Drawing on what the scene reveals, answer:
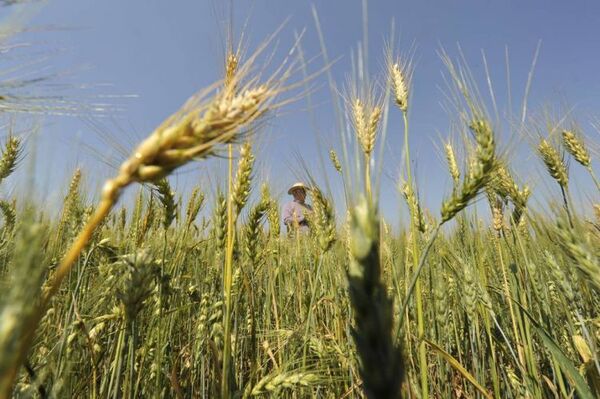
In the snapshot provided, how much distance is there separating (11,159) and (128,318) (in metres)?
2.12

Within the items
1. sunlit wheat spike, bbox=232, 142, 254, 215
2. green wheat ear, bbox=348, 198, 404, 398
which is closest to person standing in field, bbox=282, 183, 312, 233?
sunlit wheat spike, bbox=232, 142, 254, 215

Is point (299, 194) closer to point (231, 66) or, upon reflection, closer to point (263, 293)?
point (263, 293)

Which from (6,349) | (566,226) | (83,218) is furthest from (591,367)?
(83,218)

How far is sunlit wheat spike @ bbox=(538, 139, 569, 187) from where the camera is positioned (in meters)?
2.20

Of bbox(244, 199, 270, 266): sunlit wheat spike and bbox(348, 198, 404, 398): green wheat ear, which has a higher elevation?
bbox(244, 199, 270, 266): sunlit wheat spike

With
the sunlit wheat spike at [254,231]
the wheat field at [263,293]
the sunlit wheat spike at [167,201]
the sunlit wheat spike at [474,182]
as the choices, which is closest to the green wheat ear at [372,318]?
the wheat field at [263,293]

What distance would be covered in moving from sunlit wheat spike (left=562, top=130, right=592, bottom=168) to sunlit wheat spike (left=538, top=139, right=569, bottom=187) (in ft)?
1.44

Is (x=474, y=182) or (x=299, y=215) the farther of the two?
(x=299, y=215)

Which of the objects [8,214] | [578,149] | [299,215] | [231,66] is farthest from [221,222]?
[299,215]

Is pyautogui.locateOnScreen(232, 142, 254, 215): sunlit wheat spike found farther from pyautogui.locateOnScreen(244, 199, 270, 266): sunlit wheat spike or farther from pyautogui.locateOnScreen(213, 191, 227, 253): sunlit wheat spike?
pyautogui.locateOnScreen(244, 199, 270, 266): sunlit wheat spike

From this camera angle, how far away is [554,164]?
2229 millimetres

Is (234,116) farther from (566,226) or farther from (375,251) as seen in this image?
(566,226)

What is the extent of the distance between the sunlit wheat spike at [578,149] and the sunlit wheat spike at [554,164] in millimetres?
439

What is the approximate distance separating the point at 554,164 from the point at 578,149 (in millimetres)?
569
